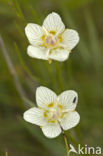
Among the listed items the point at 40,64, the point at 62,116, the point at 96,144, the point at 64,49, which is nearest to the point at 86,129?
the point at 96,144

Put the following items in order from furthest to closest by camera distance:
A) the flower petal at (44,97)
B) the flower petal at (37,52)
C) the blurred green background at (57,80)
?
the blurred green background at (57,80) → the flower petal at (44,97) → the flower petal at (37,52)

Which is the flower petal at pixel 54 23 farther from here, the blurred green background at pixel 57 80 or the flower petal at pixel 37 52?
the blurred green background at pixel 57 80

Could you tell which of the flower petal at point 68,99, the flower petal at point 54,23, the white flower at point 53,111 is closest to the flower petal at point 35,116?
the white flower at point 53,111

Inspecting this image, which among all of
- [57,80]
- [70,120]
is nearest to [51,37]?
[70,120]

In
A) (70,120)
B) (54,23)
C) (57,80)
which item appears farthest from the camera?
(57,80)

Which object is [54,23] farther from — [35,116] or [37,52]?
[35,116]

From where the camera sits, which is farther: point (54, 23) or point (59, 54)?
point (54, 23)

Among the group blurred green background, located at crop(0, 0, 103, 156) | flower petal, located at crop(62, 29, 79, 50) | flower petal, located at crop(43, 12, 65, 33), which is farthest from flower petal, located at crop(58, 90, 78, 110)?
blurred green background, located at crop(0, 0, 103, 156)

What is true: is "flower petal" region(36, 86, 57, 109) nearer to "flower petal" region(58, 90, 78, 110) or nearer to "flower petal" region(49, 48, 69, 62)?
"flower petal" region(58, 90, 78, 110)
